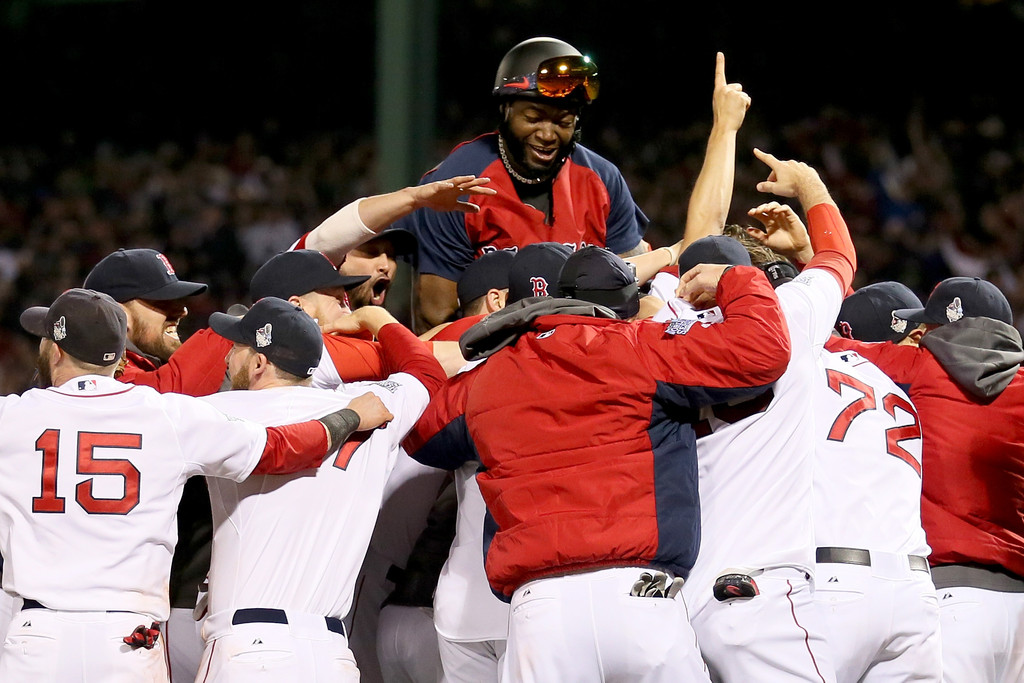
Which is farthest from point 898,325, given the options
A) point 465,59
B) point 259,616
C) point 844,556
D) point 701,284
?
point 465,59

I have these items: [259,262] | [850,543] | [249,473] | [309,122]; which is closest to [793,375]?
[850,543]

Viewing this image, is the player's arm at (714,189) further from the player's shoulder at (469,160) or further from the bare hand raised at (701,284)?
the bare hand raised at (701,284)

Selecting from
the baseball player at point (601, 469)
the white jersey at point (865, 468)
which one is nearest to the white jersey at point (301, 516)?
the baseball player at point (601, 469)

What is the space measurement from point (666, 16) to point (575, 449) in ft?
40.9

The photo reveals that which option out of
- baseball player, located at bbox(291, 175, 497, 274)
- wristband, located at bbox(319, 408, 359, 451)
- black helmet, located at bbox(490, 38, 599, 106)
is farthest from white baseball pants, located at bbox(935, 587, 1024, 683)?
black helmet, located at bbox(490, 38, 599, 106)

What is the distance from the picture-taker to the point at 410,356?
15.0 feet

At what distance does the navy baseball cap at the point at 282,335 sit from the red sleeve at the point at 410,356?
1.31 feet

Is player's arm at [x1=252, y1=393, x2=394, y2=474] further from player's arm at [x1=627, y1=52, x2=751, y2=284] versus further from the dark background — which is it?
the dark background

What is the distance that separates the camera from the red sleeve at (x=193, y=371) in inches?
182

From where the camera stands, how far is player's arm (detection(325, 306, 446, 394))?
4.51 m

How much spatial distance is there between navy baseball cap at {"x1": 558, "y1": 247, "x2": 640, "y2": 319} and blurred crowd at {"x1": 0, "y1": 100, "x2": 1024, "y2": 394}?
553 cm

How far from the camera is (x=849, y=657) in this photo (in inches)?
158

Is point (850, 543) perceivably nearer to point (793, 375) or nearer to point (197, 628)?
point (793, 375)

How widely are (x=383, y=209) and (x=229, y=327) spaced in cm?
104
